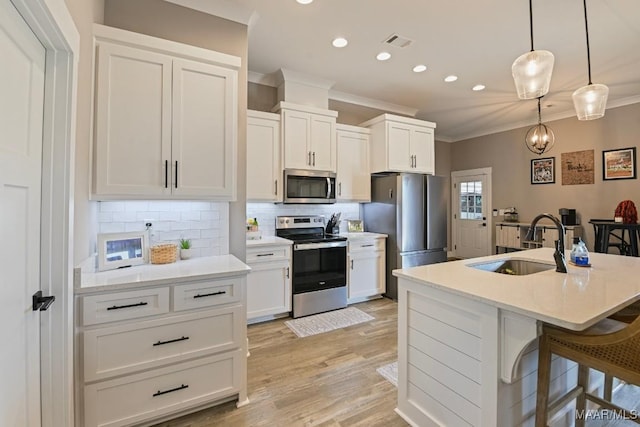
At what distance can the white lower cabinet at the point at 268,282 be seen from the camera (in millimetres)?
3133

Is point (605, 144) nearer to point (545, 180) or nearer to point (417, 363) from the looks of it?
point (545, 180)

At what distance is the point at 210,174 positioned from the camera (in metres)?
2.17

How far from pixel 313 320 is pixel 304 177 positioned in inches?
68.4

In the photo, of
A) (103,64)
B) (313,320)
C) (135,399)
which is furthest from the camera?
(313,320)

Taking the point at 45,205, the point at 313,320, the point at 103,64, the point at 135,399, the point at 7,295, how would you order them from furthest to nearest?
the point at 313,320 → the point at 103,64 → the point at 135,399 → the point at 45,205 → the point at 7,295

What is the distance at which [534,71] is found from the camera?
188 cm

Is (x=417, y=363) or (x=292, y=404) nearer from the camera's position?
(x=417, y=363)

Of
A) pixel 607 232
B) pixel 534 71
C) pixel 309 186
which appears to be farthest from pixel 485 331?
pixel 607 232

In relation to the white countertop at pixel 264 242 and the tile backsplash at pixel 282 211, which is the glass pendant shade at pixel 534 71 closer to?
the white countertop at pixel 264 242

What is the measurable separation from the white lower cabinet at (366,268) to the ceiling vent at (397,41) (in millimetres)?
2289

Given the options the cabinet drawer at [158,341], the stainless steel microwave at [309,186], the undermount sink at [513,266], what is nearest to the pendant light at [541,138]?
the undermount sink at [513,266]

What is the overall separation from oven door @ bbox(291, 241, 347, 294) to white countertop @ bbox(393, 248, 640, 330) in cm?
177

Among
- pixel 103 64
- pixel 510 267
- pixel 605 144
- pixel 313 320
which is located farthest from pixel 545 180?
pixel 103 64

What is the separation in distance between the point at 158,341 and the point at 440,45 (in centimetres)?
367
